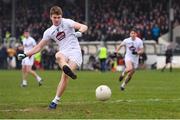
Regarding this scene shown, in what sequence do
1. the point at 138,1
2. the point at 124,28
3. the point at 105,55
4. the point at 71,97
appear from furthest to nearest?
the point at 138,1 → the point at 124,28 → the point at 105,55 → the point at 71,97

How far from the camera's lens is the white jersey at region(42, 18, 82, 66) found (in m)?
15.7

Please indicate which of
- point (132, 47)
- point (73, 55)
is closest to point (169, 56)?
point (132, 47)

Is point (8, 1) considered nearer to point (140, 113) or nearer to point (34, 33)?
point (34, 33)

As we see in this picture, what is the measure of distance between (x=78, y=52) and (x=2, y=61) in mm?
36442

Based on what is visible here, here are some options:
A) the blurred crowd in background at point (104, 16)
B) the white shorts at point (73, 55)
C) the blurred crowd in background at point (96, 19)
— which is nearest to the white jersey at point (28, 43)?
the white shorts at point (73, 55)

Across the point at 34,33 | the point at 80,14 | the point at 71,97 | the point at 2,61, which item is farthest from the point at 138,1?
the point at 71,97

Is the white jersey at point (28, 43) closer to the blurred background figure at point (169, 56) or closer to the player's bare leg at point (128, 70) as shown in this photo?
the player's bare leg at point (128, 70)

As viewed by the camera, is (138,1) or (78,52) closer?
(78,52)

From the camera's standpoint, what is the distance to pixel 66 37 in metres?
15.8

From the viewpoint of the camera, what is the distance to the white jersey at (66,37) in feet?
51.5

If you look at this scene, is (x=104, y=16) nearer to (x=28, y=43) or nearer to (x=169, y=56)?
(x=169, y=56)

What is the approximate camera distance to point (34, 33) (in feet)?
183

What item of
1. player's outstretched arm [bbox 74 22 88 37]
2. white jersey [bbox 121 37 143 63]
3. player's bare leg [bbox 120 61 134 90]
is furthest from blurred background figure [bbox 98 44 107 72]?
player's outstretched arm [bbox 74 22 88 37]

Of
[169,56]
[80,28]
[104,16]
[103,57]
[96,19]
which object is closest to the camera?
[80,28]
